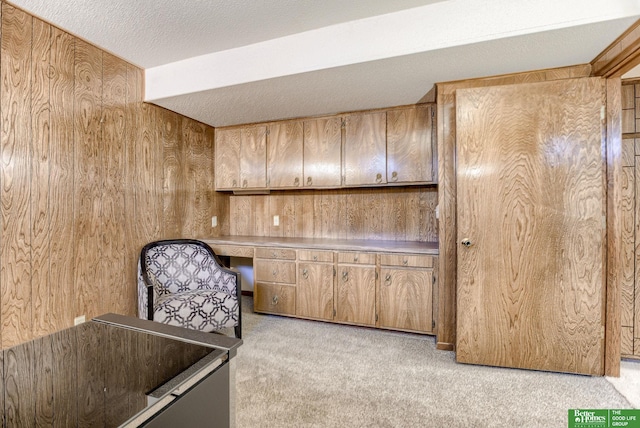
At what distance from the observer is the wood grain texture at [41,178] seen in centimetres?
194

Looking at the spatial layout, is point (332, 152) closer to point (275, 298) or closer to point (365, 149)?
point (365, 149)

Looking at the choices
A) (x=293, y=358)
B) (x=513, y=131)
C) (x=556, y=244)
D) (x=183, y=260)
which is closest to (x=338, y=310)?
(x=293, y=358)

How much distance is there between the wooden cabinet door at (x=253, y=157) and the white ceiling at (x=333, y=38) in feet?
3.08

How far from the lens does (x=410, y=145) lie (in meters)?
2.93

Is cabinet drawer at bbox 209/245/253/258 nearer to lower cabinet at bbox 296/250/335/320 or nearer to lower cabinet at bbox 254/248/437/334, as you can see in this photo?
lower cabinet at bbox 254/248/437/334

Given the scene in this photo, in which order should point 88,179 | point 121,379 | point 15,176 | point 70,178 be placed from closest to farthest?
point 121,379
point 15,176
point 70,178
point 88,179

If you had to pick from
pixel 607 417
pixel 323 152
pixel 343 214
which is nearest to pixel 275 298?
pixel 343 214

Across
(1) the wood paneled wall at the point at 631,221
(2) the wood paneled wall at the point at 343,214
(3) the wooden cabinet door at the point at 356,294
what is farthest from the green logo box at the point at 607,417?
(2) the wood paneled wall at the point at 343,214

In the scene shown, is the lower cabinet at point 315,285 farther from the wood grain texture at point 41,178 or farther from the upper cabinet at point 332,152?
the wood grain texture at point 41,178

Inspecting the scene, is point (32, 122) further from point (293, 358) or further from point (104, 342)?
point (293, 358)

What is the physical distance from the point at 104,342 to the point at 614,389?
9.22ft

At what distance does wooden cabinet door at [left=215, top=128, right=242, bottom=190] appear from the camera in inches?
144

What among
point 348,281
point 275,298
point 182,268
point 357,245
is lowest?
point 275,298

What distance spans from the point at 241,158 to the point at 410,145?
6.62 ft
